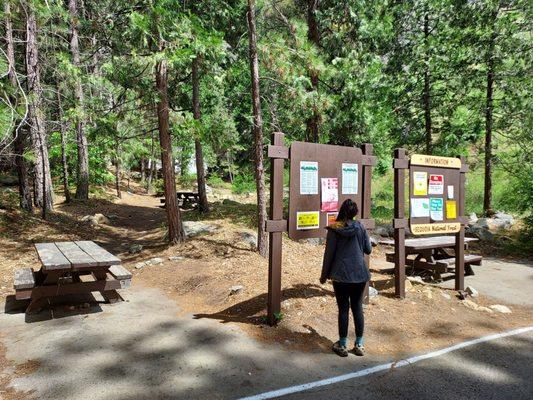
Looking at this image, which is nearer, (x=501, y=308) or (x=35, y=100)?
(x=501, y=308)

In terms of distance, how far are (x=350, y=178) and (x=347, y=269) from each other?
200 cm

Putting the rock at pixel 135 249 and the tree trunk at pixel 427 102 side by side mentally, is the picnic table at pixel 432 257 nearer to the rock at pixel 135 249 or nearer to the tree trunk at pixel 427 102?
the rock at pixel 135 249

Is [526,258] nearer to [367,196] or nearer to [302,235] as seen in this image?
[367,196]

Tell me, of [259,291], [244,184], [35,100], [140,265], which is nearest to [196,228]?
[140,265]

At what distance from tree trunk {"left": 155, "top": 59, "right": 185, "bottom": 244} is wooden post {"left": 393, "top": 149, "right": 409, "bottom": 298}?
5.48 metres

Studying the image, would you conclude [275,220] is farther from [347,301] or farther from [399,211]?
[399,211]

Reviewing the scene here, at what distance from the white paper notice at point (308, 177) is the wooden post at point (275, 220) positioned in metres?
0.36

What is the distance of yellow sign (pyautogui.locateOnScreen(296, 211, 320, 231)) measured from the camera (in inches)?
208

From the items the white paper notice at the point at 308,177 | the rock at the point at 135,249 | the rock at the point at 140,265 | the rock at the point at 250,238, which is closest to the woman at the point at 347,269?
the white paper notice at the point at 308,177

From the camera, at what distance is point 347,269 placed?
429 cm

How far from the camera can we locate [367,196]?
607 cm

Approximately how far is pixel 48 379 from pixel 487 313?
6302 millimetres

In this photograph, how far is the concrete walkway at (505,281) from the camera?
7.28 metres

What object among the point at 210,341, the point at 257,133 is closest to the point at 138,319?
the point at 210,341
